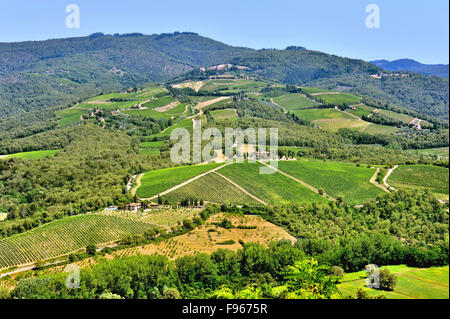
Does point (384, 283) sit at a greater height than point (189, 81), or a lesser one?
lesser

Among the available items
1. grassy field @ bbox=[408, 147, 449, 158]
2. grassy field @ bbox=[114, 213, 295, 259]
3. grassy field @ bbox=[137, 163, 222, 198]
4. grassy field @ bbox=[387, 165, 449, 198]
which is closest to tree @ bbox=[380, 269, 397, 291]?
grassy field @ bbox=[114, 213, 295, 259]

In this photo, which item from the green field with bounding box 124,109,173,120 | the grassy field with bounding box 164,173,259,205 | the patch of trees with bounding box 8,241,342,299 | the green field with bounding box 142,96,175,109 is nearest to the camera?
the patch of trees with bounding box 8,241,342,299

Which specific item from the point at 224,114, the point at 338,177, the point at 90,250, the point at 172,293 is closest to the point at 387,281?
the point at 172,293

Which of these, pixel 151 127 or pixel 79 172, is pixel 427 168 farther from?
pixel 151 127

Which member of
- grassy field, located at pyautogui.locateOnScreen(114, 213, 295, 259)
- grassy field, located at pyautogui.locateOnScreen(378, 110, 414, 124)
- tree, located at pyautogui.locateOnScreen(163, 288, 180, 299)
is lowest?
grassy field, located at pyautogui.locateOnScreen(114, 213, 295, 259)

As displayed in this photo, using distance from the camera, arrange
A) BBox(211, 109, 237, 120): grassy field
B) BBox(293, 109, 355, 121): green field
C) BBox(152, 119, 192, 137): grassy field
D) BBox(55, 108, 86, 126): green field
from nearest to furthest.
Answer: BBox(152, 119, 192, 137): grassy field, BBox(55, 108, 86, 126): green field, BBox(211, 109, 237, 120): grassy field, BBox(293, 109, 355, 121): green field

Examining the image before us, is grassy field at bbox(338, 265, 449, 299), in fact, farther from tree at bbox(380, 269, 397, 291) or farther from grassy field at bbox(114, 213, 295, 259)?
grassy field at bbox(114, 213, 295, 259)

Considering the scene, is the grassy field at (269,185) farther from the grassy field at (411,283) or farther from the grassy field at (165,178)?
the grassy field at (411,283)

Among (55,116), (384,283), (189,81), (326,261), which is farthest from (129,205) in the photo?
(189,81)
